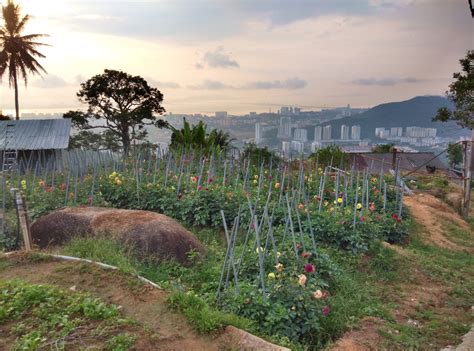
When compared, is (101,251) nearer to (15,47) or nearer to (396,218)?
(396,218)

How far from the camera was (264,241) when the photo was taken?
14.8 feet

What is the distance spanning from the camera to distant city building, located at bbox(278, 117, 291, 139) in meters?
35.1

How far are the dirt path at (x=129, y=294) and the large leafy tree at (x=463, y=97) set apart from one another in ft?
48.6

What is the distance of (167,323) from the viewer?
286 cm

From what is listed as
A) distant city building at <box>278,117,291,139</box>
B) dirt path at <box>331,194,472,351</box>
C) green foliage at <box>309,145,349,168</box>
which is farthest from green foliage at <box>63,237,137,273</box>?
distant city building at <box>278,117,291,139</box>

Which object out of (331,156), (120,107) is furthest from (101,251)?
(120,107)

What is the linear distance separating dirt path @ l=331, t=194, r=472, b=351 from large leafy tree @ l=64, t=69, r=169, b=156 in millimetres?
18574

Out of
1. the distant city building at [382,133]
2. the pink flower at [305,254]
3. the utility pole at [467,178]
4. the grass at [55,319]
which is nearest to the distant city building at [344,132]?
the distant city building at [382,133]

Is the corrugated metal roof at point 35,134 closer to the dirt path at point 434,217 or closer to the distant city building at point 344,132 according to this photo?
the dirt path at point 434,217

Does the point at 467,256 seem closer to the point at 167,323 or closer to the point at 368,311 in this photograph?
the point at 368,311

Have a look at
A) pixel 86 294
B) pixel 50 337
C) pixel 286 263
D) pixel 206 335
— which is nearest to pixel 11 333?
pixel 50 337

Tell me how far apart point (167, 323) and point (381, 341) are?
180 centimetres

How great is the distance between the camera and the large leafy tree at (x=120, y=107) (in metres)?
23.3

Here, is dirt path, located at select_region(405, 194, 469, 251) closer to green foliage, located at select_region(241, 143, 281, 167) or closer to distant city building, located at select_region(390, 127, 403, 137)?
green foliage, located at select_region(241, 143, 281, 167)
